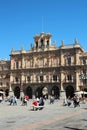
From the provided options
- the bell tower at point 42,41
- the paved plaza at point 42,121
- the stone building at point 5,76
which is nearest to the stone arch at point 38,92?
the stone building at point 5,76

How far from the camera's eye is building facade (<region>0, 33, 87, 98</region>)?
7950 centimetres

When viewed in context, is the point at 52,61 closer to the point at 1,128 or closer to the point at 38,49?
the point at 38,49

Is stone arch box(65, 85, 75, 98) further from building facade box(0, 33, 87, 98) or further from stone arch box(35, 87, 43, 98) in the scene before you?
stone arch box(35, 87, 43, 98)

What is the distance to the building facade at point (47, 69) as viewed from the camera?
79.5 metres

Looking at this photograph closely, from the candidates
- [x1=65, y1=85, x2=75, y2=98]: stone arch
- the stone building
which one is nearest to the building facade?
[x1=65, y1=85, x2=75, y2=98]: stone arch

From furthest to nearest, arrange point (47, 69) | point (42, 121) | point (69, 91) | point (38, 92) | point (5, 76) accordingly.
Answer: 1. point (5, 76)
2. point (38, 92)
3. point (47, 69)
4. point (69, 91)
5. point (42, 121)

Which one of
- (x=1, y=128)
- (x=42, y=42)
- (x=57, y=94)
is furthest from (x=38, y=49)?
(x=1, y=128)

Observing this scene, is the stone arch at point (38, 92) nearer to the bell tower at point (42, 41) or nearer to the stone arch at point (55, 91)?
the stone arch at point (55, 91)

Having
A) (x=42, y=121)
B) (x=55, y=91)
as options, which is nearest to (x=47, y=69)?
(x=55, y=91)

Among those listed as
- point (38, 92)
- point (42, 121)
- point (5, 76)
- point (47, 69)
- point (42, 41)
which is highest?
point (42, 41)

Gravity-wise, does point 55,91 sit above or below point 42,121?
above

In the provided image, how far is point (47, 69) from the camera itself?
83875mm

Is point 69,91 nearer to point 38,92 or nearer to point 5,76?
point 38,92

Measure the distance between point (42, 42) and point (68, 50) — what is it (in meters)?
9.97
